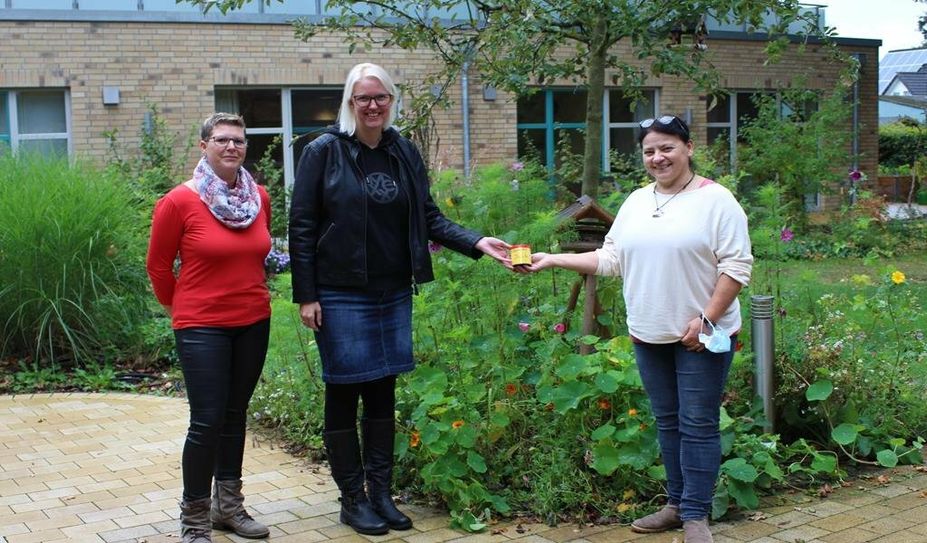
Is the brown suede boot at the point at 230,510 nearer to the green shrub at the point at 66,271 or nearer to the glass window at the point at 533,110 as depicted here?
the green shrub at the point at 66,271

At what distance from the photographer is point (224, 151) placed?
4305 mm

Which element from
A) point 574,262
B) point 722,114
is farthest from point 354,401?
point 722,114

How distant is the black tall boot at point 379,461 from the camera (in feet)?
15.1

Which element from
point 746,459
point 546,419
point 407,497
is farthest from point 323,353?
point 746,459

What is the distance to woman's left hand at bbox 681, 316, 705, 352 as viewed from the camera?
13.2 ft

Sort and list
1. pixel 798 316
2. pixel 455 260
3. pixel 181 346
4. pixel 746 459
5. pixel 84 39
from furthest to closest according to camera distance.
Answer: pixel 84 39
pixel 798 316
pixel 455 260
pixel 746 459
pixel 181 346

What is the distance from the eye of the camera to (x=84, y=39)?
15242 millimetres

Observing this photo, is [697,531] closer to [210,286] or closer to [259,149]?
[210,286]

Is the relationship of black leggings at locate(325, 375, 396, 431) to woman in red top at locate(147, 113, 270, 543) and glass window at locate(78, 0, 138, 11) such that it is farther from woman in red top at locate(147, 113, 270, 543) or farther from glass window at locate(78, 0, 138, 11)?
glass window at locate(78, 0, 138, 11)

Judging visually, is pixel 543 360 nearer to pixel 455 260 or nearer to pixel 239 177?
pixel 455 260

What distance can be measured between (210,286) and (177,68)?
12383 millimetres

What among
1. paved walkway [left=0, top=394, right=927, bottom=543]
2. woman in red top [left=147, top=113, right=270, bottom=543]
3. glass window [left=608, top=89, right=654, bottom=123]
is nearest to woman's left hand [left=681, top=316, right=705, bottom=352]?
paved walkway [left=0, top=394, right=927, bottom=543]

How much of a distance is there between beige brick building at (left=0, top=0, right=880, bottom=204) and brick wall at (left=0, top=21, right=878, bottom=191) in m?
0.01

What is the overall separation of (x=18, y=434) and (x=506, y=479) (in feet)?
10.9
